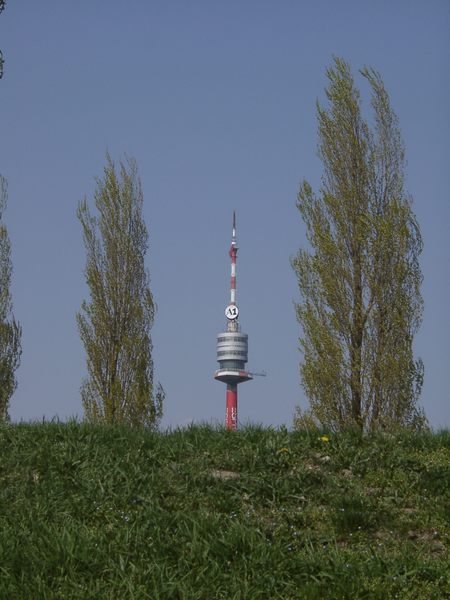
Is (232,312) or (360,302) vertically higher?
(232,312)

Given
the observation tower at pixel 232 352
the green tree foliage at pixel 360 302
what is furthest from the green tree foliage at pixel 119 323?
the observation tower at pixel 232 352

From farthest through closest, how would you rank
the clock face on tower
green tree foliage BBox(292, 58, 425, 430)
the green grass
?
the clock face on tower → green tree foliage BBox(292, 58, 425, 430) → the green grass

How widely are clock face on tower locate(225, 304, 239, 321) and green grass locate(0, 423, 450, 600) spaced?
108039 millimetres

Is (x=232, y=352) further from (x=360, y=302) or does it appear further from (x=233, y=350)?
(x=360, y=302)

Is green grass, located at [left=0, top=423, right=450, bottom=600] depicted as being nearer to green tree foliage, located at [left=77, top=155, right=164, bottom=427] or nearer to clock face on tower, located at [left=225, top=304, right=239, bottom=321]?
green tree foliage, located at [left=77, top=155, right=164, bottom=427]

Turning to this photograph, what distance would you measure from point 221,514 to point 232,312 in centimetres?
11115

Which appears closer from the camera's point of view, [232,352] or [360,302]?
[360,302]

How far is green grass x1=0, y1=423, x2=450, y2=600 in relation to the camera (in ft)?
23.7

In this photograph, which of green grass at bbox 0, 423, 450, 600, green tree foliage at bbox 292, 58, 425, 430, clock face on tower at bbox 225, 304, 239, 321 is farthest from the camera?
clock face on tower at bbox 225, 304, 239, 321

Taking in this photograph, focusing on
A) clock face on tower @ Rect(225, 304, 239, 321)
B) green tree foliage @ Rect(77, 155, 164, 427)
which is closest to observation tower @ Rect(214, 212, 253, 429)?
clock face on tower @ Rect(225, 304, 239, 321)

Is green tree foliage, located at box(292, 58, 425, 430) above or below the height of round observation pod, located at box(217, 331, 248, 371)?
below

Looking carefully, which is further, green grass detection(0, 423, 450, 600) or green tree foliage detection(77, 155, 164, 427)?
green tree foliage detection(77, 155, 164, 427)

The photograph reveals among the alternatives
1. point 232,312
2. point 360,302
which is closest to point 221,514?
point 360,302

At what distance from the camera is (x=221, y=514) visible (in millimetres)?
8352
